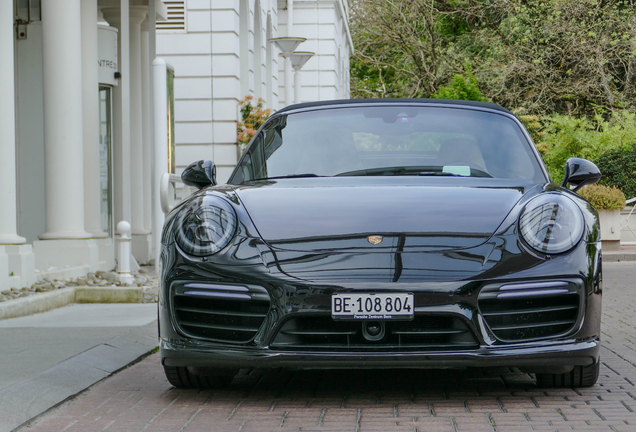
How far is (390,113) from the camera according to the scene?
16.0ft

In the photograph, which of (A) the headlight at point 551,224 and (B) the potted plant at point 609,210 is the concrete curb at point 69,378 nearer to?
(A) the headlight at point 551,224

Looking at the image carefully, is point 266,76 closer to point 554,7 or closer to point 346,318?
point 554,7

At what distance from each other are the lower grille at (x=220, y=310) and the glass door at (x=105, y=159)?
7684mm

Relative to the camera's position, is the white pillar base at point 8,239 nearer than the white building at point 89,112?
Yes

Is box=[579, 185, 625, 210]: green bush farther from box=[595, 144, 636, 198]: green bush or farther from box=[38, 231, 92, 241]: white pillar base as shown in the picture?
box=[38, 231, 92, 241]: white pillar base

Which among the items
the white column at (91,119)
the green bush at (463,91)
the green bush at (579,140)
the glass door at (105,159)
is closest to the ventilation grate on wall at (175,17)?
the glass door at (105,159)

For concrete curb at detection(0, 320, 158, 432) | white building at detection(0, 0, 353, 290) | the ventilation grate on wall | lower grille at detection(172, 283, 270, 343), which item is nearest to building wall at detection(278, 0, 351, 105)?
the ventilation grate on wall

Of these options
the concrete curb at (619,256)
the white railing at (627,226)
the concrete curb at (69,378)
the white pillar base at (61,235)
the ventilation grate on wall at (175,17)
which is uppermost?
the ventilation grate on wall at (175,17)

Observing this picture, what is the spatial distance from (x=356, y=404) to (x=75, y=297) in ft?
17.5

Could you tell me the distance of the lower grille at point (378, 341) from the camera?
3.57 metres

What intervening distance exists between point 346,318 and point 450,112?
1.81 m

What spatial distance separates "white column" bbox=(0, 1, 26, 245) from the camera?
7.90 m

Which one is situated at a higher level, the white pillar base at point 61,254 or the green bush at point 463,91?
the green bush at point 463,91

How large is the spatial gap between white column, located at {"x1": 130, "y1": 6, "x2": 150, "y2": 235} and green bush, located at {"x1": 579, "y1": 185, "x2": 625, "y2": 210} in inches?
342
